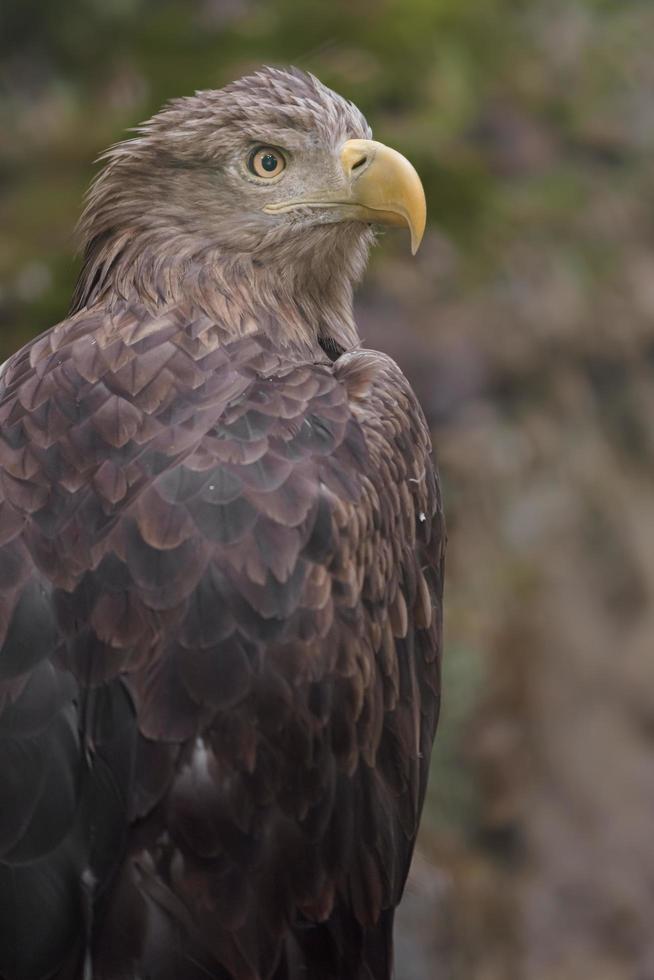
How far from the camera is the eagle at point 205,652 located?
299 centimetres

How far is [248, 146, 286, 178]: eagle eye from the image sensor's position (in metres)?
3.69

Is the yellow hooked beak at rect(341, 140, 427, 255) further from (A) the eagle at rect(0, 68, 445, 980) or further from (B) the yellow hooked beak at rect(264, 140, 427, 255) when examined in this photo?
(A) the eagle at rect(0, 68, 445, 980)

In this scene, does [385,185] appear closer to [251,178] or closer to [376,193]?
[376,193]

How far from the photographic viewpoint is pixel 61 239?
6.85 meters

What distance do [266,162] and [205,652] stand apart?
1.34 m

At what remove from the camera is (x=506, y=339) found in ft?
33.1

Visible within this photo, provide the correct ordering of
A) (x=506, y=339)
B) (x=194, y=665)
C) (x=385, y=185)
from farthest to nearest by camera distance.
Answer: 1. (x=506, y=339)
2. (x=385, y=185)
3. (x=194, y=665)

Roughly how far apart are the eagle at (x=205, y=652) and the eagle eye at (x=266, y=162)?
40cm

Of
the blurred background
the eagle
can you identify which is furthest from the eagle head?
the blurred background

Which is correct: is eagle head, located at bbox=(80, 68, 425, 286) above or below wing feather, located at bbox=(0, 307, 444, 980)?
above

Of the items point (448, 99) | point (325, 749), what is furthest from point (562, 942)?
point (325, 749)

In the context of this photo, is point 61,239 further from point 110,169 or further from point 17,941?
point 17,941

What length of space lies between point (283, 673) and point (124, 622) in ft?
1.10

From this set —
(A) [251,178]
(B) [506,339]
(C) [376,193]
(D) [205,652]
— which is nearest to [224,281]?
(A) [251,178]
